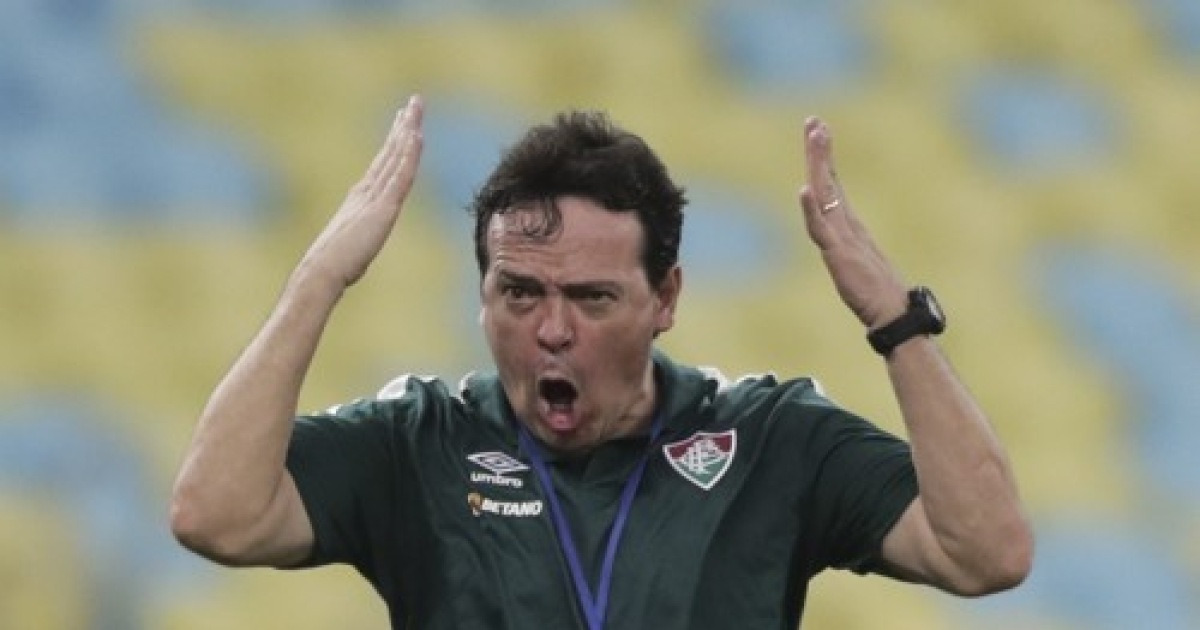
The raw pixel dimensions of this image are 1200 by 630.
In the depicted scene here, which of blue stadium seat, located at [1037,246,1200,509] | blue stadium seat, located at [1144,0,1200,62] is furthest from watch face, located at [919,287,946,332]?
blue stadium seat, located at [1144,0,1200,62]

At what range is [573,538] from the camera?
10.7 feet

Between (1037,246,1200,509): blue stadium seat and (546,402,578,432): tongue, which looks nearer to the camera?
(546,402,578,432): tongue

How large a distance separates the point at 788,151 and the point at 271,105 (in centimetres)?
153

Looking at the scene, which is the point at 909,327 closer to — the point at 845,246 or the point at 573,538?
the point at 845,246

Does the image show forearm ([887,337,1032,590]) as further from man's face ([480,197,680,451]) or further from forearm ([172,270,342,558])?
forearm ([172,270,342,558])

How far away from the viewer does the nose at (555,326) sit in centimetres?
324

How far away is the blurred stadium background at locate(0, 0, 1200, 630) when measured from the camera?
6754 millimetres

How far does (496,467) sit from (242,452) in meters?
0.36

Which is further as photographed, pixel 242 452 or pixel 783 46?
pixel 783 46

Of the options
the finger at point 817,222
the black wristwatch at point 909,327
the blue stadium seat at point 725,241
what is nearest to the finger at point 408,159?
the finger at point 817,222

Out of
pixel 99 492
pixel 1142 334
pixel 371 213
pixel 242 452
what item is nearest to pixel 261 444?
pixel 242 452

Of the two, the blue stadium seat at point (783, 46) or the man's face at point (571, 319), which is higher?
the blue stadium seat at point (783, 46)

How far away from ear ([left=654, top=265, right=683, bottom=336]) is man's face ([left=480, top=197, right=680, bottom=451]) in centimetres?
2

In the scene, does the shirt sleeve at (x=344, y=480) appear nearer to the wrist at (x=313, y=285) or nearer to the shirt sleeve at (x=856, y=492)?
the wrist at (x=313, y=285)
